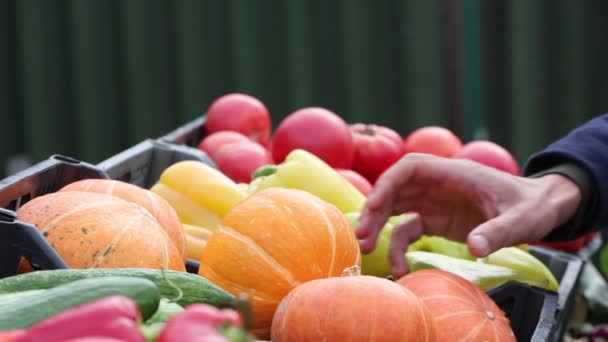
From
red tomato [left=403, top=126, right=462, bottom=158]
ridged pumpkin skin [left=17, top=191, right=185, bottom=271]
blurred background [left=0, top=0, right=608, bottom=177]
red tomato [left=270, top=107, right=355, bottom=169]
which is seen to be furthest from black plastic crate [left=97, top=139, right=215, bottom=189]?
blurred background [left=0, top=0, right=608, bottom=177]

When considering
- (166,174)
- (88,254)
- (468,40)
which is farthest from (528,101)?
(88,254)

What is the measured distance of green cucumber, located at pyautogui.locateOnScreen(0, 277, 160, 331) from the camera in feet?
2.63

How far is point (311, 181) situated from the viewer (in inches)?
74.3

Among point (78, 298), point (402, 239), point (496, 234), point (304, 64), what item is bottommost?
point (304, 64)

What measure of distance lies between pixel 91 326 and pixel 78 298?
208 millimetres

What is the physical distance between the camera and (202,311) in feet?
1.99

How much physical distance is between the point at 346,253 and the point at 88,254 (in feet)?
1.41

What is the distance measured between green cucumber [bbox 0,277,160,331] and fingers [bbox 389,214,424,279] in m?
0.95

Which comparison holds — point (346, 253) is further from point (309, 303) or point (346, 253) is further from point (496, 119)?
point (496, 119)

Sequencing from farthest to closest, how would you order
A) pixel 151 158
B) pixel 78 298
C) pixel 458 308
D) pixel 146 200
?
pixel 151 158 < pixel 146 200 < pixel 458 308 < pixel 78 298

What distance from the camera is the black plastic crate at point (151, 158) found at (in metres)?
2.06

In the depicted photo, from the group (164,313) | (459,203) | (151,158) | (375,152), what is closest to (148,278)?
(164,313)

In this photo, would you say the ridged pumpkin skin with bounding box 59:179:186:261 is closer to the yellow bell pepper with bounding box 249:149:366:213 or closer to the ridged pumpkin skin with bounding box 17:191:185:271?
the ridged pumpkin skin with bounding box 17:191:185:271

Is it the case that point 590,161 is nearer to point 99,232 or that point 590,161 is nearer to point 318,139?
point 318,139
